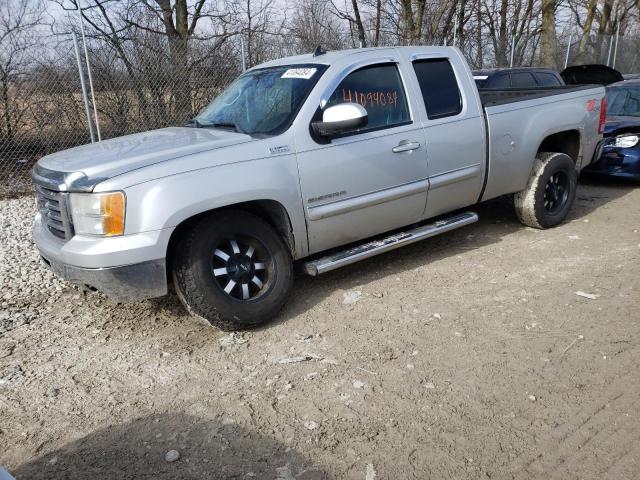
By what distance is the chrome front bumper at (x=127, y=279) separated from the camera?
11.2 feet

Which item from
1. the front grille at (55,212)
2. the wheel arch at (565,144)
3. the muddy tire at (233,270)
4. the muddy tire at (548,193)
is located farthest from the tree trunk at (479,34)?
the front grille at (55,212)

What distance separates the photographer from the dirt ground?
8.74ft

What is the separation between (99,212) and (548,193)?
188 inches

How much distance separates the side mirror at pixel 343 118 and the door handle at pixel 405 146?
0.59 metres

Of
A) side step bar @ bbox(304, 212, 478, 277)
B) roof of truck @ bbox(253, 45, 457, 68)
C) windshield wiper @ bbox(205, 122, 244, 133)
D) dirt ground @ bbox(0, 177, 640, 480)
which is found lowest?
dirt ground @ bbox(0, 177, 640, 480)

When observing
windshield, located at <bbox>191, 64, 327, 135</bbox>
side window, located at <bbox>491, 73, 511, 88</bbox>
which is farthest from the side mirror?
side window, located at <bbox>491, 73, 511, 88</bbox>

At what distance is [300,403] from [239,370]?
55cm

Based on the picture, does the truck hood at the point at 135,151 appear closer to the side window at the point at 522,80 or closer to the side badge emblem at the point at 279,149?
the side badge emblem at the point at 279,149

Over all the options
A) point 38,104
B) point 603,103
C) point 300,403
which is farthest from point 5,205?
point 603,103

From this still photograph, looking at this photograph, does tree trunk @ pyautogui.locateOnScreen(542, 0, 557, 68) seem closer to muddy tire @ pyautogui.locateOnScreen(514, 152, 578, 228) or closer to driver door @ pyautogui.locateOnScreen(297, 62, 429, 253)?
muddy tire @ pyautogui.locateOnScreen(514, 152, 578, 228)

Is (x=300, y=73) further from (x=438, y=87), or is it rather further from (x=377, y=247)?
(x=377, y=247)

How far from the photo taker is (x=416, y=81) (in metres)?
4.71

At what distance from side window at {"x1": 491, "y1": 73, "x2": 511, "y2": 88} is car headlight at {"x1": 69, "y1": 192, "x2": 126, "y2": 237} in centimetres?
796

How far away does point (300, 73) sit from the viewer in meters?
4.40
